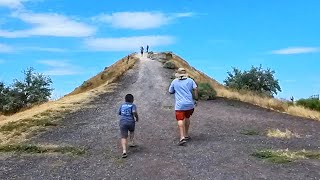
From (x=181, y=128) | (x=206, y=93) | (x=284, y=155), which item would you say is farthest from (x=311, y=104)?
(x=284, y=155)

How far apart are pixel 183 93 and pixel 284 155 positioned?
3272 mm

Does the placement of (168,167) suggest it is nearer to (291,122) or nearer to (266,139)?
(266,139)

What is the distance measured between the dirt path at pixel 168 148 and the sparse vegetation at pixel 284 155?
28cm

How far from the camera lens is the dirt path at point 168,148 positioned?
36.8 feet

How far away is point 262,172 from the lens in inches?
431

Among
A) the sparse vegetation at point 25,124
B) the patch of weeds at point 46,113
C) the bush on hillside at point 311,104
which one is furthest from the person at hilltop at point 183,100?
the bush on hillside at point 311,104

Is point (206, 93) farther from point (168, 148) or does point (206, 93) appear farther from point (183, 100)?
point (168, 148)

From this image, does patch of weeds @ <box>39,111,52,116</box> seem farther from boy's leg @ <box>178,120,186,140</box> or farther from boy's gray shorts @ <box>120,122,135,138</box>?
boy's gray shorts @ <box>120,122,135,138</box>

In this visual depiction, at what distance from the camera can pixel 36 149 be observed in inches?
566

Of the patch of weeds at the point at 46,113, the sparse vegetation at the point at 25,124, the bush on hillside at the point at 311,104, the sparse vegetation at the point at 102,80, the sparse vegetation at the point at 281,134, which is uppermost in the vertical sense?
the sparse vegetation at the point at 102,80

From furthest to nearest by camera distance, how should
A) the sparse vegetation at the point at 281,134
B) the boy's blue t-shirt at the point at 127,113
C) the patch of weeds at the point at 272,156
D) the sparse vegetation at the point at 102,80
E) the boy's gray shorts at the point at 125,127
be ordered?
the sparse vegetation at the point at 102,80 → the sparse vegetation at the point at 281,134 → the boy's blue t-shirt at the point at 127,113 → the boy's gray shorts at the point at 125,127 → the patch of weeds at the point at 272,156

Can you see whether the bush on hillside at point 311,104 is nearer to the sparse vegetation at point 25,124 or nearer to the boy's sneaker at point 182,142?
the sparse vegetation at point 25,124

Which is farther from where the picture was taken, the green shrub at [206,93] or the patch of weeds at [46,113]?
the green shrub at [206,93]

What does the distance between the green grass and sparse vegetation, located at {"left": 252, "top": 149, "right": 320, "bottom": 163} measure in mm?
4549
